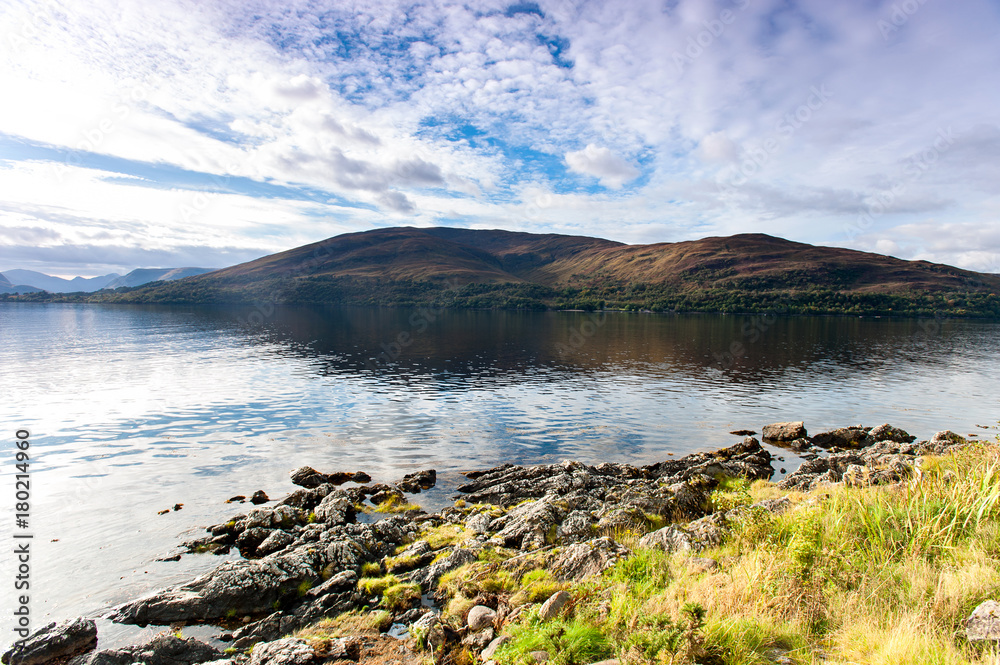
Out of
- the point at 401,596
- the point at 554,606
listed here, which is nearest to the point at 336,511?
the point at 401,596

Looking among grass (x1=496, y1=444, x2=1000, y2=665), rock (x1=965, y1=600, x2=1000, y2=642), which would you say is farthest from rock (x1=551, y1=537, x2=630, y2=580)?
rock (x1=965, y1=600, x2=1000, y2=642)

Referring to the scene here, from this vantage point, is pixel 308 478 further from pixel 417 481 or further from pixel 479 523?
pixel 479 523

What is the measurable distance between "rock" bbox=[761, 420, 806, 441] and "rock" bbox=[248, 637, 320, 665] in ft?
112

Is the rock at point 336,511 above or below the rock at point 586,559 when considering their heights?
below

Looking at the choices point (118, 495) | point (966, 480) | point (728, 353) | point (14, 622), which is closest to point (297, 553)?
point (14, 622)

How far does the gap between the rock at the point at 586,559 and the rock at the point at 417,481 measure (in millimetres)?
12309

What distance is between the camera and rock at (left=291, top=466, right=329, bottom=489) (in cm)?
2539

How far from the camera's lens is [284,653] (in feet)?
35.3

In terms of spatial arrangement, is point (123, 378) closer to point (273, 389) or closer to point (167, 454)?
point (273, 389)

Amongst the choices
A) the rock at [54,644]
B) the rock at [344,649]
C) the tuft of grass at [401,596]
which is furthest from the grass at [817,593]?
the rock at [54,644]

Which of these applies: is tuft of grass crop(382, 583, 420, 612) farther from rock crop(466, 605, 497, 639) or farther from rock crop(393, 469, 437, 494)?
rock crop(393, 469, 437, 494)

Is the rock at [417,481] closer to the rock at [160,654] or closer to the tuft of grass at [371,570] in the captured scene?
the tuft of grass at [371,570]

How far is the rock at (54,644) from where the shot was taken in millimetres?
11289

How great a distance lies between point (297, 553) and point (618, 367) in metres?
56.6
